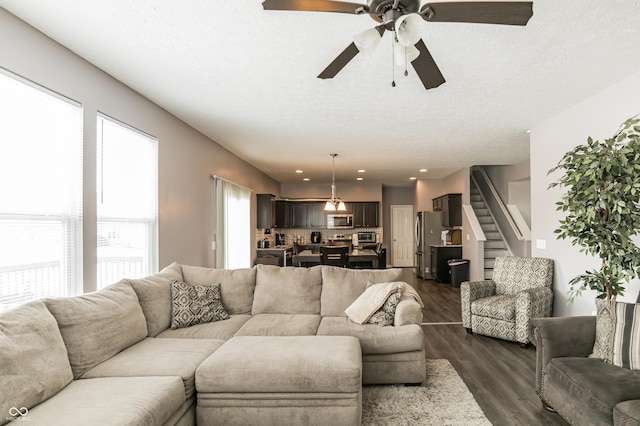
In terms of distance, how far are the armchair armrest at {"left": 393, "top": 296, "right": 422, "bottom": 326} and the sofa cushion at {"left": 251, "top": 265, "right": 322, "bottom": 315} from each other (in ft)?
2.76

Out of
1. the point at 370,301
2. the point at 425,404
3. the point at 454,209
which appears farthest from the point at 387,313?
the point at 454,209

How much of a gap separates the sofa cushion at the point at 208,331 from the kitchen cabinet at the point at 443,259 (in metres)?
6.23

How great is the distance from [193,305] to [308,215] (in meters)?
7.08

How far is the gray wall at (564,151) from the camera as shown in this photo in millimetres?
3184

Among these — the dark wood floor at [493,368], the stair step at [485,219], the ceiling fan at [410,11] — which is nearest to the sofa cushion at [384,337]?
the dark wood floor at [493,368]

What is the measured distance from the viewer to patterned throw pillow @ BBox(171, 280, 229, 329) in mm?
3211

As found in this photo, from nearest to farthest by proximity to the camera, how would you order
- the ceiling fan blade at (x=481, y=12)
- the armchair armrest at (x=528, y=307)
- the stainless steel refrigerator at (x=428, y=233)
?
1. the ceiling fan blade at (x=481, y=12)
2. the armchair armrest at (x=528, y=307)
3. the stainless steel refrigerator at (x=428, y=233)

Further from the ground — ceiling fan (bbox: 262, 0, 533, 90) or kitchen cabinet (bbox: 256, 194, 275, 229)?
ceiling fan (bbox: 262, 0, 533, 90)

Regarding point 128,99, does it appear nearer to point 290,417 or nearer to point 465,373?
point 290,417

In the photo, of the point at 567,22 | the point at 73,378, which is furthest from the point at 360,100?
the point at 73,378

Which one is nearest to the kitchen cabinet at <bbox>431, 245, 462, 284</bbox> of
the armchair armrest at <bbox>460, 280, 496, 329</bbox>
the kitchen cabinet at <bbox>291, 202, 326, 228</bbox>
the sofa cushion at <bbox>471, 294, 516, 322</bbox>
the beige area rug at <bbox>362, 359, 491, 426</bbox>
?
the kitchen cabinet at <bbox>291, 202, 326, 228</bbox>

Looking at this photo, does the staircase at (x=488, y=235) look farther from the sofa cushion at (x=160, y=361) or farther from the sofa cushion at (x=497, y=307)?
the sofa cushion at (x=160, y=361)

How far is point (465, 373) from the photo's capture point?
3.32m

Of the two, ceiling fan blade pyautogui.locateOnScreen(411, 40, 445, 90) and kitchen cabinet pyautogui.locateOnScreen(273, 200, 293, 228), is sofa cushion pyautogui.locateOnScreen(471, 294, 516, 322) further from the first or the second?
kitchen cabinet pyautogui.locateOnScreen(273, 200, 293, 228)
